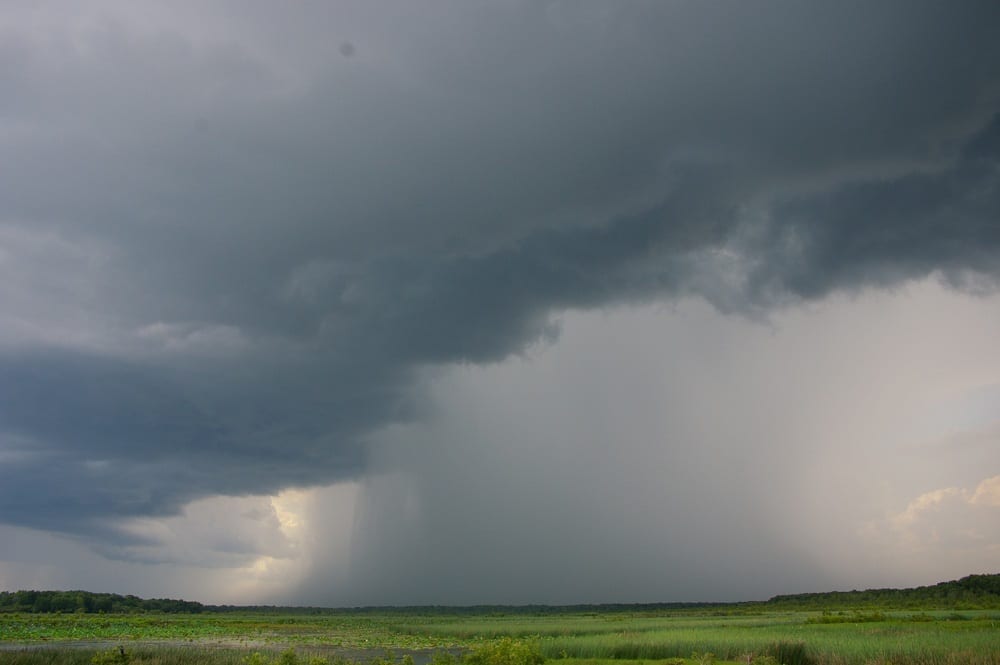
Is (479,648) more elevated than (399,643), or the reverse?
(479,648)

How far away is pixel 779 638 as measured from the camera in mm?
47938

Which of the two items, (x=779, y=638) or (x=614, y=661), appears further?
(x=779, y=638)

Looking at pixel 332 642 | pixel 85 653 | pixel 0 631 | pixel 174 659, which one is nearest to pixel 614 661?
pixel 174 659

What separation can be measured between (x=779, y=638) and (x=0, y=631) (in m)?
94.2

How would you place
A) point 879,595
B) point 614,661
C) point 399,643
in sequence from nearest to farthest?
1. point 614,661
2. point 399,643
3. point 879,595

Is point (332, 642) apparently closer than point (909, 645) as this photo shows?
No

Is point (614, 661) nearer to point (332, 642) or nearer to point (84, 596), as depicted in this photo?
point (332, 642)

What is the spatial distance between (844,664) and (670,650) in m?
14.0

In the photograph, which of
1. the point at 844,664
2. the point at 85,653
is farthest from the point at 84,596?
the point at 844,664

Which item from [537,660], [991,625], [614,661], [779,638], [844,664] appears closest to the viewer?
[844,664]

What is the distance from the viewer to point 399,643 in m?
77.4

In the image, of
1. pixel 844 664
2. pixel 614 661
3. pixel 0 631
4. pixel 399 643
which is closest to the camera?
pixel 844 664

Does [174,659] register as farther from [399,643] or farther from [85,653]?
[399,643]

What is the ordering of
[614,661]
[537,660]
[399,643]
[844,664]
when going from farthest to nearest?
[399,643] → [614,661] → [537,660] → [844,664]
